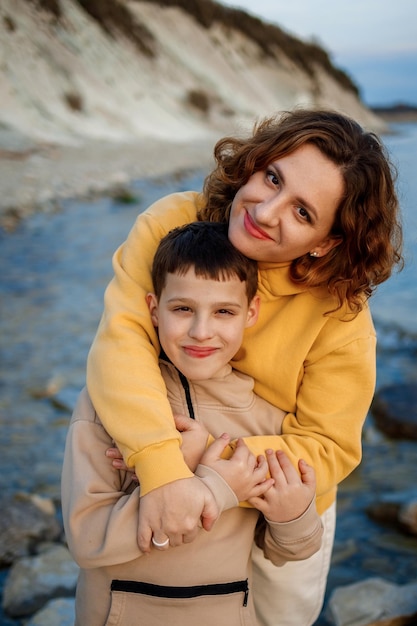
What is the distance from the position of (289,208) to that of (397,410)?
3.42m

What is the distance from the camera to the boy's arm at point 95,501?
2018 millimetres

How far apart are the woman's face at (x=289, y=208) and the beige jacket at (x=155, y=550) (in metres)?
0.52

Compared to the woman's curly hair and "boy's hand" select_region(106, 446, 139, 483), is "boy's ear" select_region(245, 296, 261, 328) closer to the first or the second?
the woman's curly hair

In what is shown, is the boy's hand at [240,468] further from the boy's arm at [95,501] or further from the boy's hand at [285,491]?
the boy's arm at [95,501]

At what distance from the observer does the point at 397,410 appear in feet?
17.4

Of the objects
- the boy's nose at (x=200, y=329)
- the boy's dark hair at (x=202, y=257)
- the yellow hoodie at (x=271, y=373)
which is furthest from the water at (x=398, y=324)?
the boy's nose at (x=200, y=329)

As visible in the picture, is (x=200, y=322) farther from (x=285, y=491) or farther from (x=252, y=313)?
(x=285, y=491)

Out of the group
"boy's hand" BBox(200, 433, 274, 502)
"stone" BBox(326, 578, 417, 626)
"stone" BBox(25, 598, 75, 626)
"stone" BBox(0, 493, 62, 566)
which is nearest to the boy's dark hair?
"boy's hand" BBox(200, 433, 274, 502)

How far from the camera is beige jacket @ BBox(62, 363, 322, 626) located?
2.05 meters

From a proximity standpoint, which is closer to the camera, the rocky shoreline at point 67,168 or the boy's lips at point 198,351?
the boy's lips at point 198,351

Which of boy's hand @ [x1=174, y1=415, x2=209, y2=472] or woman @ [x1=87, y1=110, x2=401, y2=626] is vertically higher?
woman @ [x1=87, y1=110, x2=401, y2=626]

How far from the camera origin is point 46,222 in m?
11.5

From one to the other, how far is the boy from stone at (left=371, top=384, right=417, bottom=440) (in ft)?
9.96

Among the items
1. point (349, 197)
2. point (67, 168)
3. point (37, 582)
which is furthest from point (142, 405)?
point (67, 168)
